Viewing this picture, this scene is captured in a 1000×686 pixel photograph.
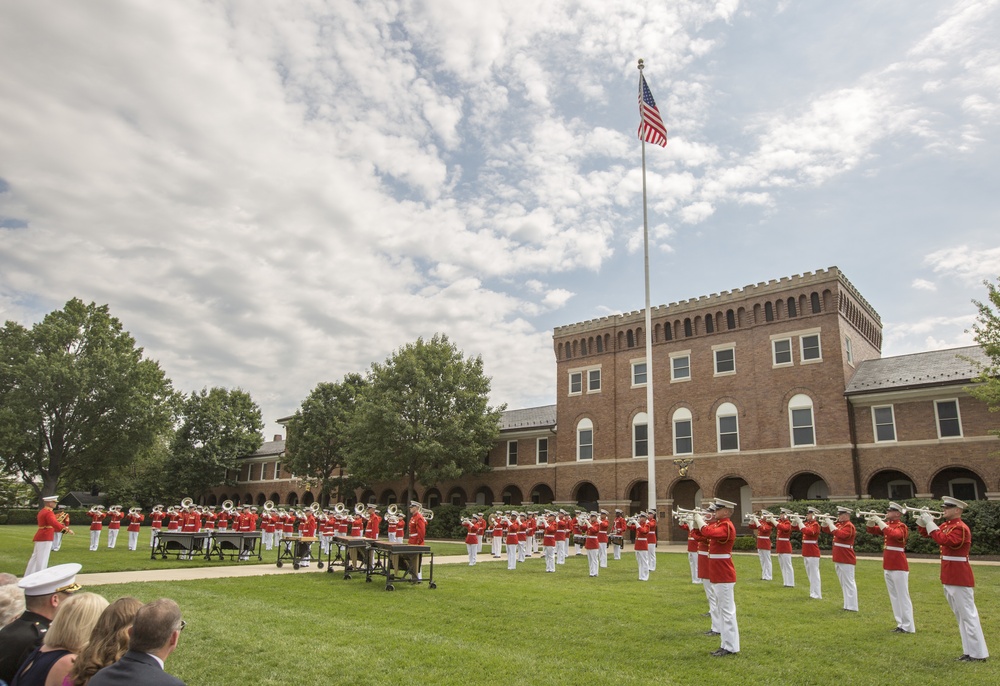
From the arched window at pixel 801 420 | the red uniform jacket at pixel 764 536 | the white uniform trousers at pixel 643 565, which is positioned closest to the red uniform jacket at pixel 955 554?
the red uniform jacket at pixel 764 536

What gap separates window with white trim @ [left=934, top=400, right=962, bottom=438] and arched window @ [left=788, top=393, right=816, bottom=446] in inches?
217

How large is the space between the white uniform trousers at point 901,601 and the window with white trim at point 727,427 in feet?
82.8

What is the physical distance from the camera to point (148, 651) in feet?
11.5

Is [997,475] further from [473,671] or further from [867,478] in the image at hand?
[473,671]

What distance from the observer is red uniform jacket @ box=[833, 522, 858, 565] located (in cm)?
1280

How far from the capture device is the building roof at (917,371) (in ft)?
101

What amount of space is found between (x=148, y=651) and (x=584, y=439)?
3978 centimetres

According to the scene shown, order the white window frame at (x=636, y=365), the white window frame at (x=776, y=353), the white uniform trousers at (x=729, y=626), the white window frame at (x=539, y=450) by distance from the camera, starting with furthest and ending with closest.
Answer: the white window frame at (x=539, y=450) → the white window frame at (x=636, y=365) → the white window frame at (x=776, y=353) → the white uniform trousers at (x=729, y=626)

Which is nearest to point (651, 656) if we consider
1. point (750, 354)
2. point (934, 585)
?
point (934, 585)

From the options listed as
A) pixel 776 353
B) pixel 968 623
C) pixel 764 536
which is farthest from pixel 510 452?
pixel 968 623

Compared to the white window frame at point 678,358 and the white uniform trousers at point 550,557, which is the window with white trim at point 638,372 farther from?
the white uniform trousers at point 550,557

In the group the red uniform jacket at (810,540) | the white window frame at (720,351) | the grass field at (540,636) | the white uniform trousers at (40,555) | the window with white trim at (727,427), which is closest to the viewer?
the grass field at (540,636)

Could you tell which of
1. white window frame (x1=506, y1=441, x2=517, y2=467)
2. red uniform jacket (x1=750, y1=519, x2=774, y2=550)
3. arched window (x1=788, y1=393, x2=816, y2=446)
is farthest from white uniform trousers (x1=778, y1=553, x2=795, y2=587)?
white window frame (x1=506, y1=441, x2=517, y2=467)

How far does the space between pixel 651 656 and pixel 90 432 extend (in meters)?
52.8
